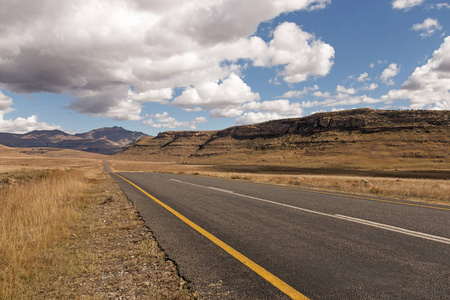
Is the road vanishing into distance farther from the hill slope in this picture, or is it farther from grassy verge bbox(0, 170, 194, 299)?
the hill slope

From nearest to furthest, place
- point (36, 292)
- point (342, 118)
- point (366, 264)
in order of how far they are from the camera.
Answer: point (36, 292), point (366, 264), point (342, 118)

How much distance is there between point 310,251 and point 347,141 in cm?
8425

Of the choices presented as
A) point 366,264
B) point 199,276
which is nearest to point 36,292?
point 199,276

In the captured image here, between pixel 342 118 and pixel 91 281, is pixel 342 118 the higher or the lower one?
the higher one

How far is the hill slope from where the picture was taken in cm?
6030

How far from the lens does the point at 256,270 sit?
3.05m

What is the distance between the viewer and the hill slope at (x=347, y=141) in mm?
60297

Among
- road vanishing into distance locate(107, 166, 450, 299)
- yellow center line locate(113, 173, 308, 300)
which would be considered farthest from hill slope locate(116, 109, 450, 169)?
yellow center line locate(113, 173, 308, 300)

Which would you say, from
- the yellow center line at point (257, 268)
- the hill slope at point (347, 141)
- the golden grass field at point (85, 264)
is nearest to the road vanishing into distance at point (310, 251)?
the yellow center line at point (257, 268)

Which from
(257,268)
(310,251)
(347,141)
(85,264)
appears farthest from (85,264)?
(347,141)

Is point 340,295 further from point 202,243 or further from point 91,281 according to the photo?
point 91,281

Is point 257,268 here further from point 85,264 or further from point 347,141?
point 347,141

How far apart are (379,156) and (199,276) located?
7346cm

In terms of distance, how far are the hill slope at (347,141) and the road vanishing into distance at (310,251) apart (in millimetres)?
53935
